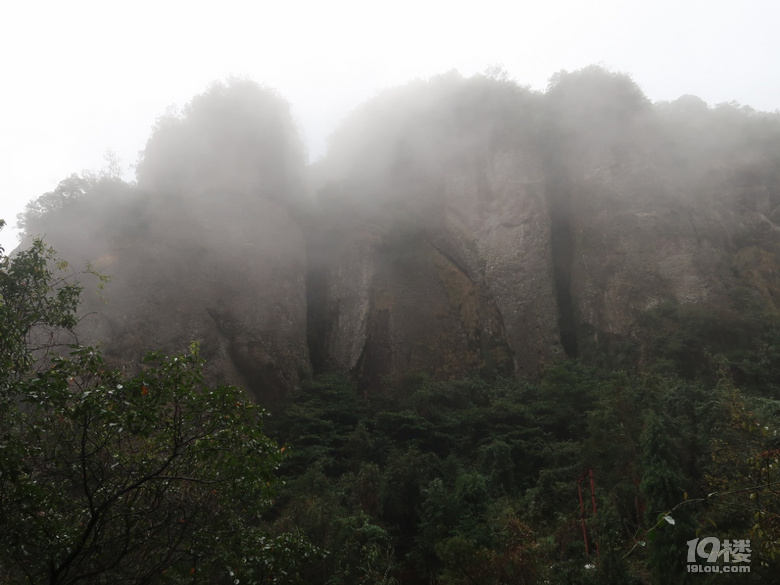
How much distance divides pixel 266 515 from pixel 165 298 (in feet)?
38.2

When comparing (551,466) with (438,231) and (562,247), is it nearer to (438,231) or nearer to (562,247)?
(562,247)

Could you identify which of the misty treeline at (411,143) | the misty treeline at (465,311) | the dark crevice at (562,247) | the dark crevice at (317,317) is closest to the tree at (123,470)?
the misty treeline at (465,311)

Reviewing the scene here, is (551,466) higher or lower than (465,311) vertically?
lower

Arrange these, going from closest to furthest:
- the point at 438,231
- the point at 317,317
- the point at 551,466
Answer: the point at 551,466, the point at 317,317, the point at 438,231

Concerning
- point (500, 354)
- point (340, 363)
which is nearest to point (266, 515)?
point (340, 363)

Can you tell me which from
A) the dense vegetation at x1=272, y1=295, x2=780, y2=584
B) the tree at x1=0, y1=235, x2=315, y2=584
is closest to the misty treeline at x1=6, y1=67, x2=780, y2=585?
the dense vegetation at x1=272, y1=295, x2=780, y2=584

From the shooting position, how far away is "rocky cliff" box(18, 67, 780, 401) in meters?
21.9

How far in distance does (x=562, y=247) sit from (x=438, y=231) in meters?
7.03

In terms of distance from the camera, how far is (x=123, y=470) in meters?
4.57

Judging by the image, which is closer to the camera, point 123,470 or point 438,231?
point 123,470

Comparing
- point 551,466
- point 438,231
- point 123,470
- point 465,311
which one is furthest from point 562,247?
point 123,470

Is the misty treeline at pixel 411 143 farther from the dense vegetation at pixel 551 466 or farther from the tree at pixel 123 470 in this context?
the tree at pixel 123 470

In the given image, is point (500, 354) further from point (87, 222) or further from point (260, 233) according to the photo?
point (87, 222)

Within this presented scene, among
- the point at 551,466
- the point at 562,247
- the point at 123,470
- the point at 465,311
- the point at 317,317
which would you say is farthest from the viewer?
the point at 562,247
